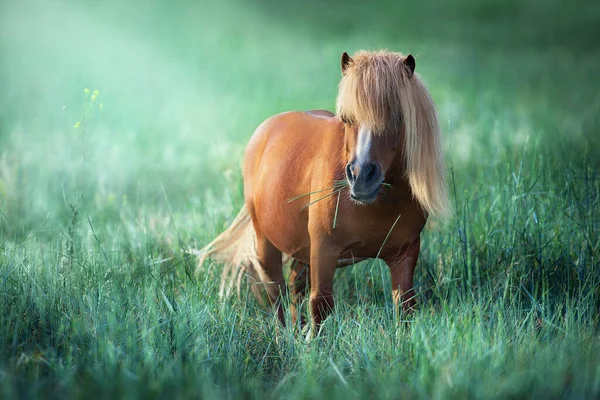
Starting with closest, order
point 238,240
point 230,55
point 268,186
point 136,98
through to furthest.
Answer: point 268,186 < point 238,240 < point 136,98 < point 230,55

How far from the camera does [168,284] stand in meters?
→ 4.39

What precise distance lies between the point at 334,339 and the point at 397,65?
142 cm

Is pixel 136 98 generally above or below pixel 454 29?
below

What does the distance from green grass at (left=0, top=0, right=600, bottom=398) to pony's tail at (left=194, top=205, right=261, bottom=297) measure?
11 centimetres

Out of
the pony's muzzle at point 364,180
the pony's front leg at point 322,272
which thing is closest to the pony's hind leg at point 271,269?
the pony's front leg at point 322,272

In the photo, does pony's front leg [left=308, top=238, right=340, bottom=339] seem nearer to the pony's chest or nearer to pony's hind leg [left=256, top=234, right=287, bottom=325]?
the pony's chest

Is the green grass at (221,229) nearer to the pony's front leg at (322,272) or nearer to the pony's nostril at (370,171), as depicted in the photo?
the pony's front leg at (322,272)

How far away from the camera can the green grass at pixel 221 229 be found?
311 cm

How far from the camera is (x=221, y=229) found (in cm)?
534

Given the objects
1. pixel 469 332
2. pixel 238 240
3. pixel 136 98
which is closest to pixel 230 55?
pixel 136 98

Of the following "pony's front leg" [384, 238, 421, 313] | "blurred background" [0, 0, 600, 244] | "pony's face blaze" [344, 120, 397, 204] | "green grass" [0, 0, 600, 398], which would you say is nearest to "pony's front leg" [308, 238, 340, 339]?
"green grass" [0, 0, 600, 398]

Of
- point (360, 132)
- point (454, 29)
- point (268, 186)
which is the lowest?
point (268, 186)

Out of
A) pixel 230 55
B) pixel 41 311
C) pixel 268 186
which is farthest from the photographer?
pixel 230 55

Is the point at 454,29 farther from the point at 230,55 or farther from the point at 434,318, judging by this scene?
the point at 434,318
